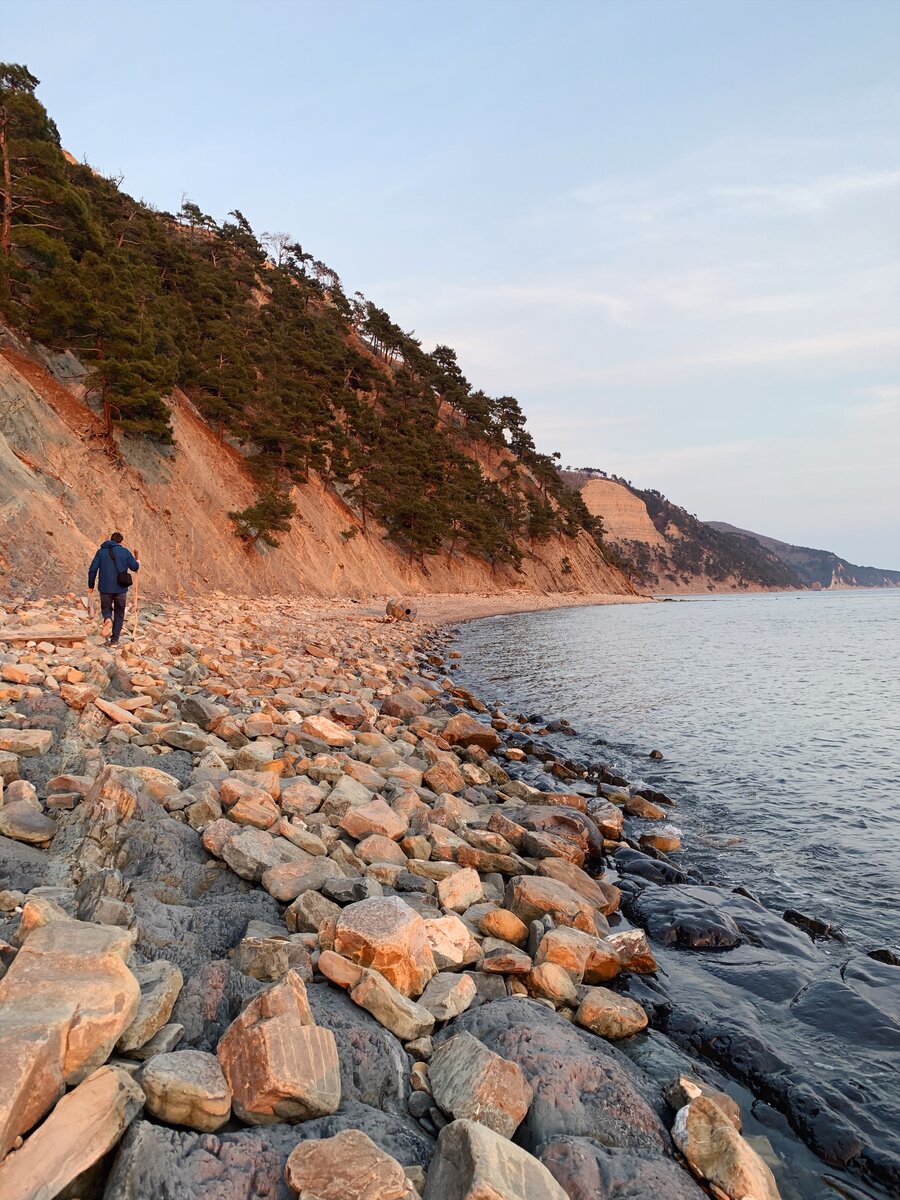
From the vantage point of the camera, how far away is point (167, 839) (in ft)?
16.5

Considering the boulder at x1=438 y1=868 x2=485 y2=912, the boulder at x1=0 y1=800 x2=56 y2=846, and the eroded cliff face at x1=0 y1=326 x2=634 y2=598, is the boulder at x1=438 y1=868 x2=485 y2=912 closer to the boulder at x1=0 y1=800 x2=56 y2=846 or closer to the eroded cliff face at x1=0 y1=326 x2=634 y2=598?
the boulder at x1=0 y1=800 x2=56 y2=846

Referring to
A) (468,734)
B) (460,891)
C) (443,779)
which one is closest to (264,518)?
(468,734)

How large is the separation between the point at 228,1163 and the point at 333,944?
158cm

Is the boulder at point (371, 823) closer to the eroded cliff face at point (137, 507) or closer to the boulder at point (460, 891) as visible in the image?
the boulder at point (460, 891)

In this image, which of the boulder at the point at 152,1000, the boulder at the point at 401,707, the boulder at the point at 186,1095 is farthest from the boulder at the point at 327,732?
the boulder at the point at 186,1095

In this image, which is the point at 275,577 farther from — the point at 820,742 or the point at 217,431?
the point at 820,742

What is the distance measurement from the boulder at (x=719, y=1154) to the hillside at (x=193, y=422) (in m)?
16.8

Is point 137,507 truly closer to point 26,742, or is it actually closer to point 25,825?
point 26,742

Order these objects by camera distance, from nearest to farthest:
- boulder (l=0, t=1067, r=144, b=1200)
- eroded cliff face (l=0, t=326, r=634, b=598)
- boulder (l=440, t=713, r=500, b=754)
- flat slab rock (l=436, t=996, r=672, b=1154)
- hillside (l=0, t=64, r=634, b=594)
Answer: boulder (l=0, t=1067, r=144, b=1200) → flat slab rock (l=436, t=996, r=672, b=1154) → boulder (l=440, t=713, r=500, b=754) → eroded cliff face (l=0, t=326, r=634, b=598) → hillside (l=0, t=64, r=634, b=594)

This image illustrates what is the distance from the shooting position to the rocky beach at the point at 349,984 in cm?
255

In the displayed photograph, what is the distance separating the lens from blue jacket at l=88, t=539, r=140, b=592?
1227 cm

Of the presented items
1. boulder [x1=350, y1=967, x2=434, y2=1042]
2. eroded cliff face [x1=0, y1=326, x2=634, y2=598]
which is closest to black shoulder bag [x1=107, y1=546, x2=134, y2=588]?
eroded cliff face [x1=0, y1=326, x2=634, y2=598]

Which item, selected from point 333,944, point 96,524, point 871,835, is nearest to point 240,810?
point 333,944

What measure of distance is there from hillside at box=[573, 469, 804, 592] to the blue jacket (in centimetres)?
13748
